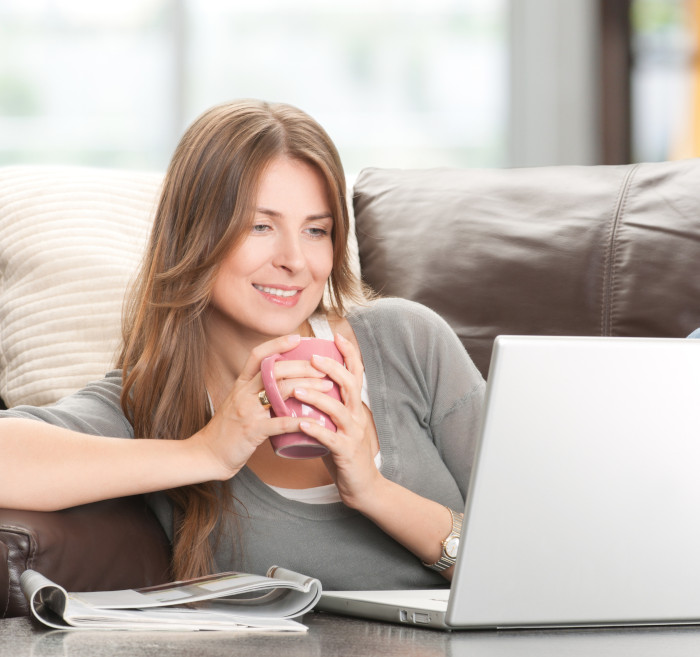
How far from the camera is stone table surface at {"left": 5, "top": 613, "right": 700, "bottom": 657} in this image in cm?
71

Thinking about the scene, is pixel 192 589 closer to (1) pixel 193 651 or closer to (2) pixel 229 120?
(1) pixel 193 651

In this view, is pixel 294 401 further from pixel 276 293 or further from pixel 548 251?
pixel 548 251

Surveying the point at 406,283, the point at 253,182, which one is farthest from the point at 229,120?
the point at 406,283

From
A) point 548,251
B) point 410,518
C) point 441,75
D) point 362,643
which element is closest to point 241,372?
point 410,518

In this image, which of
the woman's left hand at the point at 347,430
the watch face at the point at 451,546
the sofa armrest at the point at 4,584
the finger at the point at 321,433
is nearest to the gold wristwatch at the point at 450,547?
the watch face at the point at 451,546

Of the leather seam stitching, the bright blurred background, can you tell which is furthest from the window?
the leather seam stitching

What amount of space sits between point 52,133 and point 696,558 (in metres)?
3.46

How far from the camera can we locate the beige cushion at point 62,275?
5.15ft

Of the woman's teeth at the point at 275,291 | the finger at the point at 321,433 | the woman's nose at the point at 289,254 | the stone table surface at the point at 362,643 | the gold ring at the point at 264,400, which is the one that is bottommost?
the stone table surface at the point at 362,643

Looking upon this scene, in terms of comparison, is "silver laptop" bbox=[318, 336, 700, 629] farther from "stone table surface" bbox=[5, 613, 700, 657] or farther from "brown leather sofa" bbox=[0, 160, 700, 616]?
"brown leather sofa" bbox=[0, 160, 700, 616]

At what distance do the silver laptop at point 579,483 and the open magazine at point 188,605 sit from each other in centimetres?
17

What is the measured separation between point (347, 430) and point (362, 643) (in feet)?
1.03

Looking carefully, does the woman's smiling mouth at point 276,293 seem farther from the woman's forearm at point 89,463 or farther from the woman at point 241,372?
the woman's forearm at point 89,463

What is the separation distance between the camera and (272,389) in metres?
1.00
